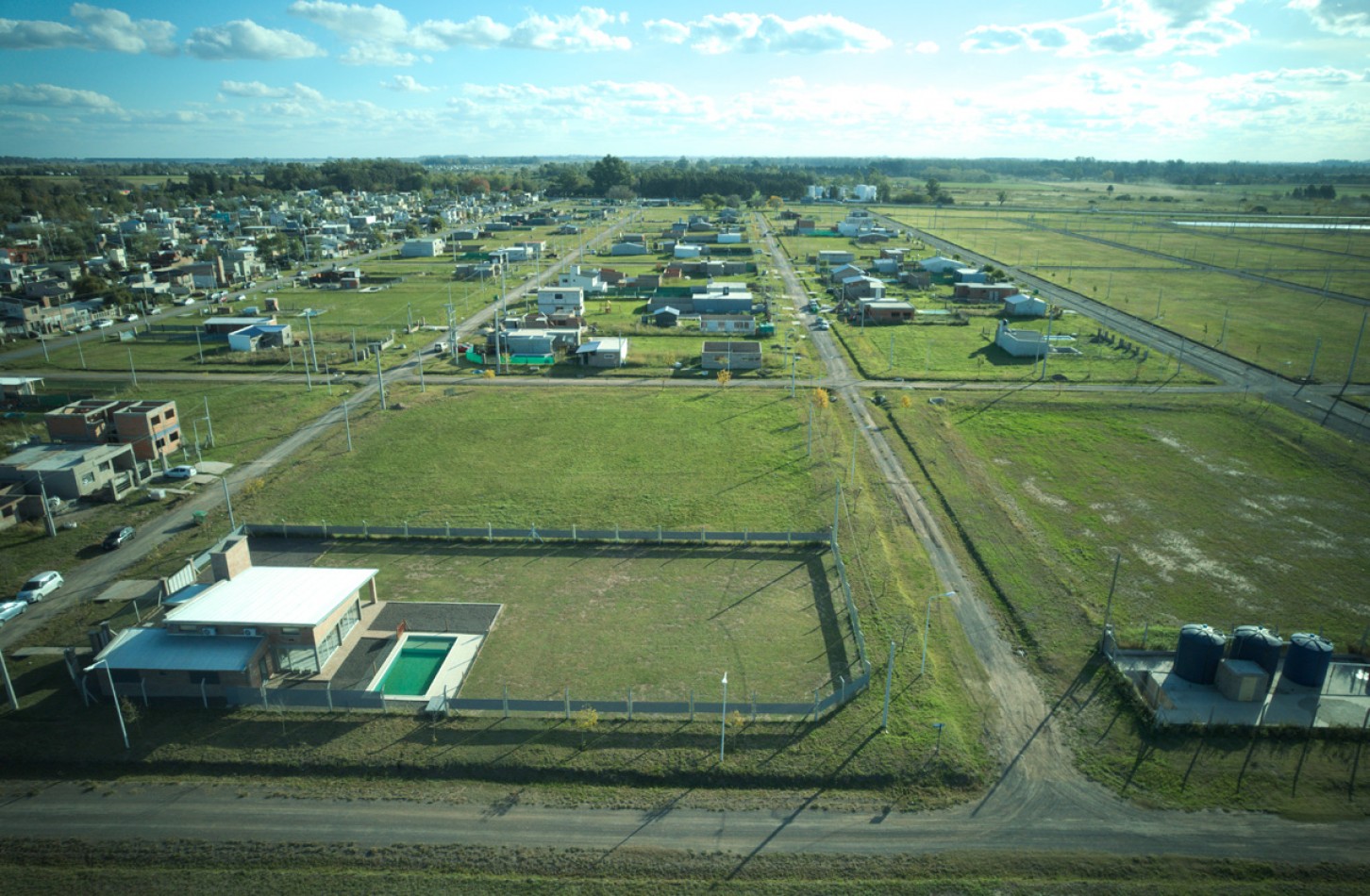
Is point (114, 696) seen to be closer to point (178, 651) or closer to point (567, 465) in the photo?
point (178, 651)

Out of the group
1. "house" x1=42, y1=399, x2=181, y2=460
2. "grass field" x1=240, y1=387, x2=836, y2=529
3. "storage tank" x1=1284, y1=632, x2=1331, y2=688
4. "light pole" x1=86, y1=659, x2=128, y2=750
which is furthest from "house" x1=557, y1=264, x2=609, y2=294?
"storage tank" x1=1284, y1=632, x2=1331, y2=688

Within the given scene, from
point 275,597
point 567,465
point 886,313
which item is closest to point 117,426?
point 275,597

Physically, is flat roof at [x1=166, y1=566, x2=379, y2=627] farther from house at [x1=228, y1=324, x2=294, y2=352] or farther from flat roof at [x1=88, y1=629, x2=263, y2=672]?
house at [x1=228, y1=324, x2=294, y2=352]

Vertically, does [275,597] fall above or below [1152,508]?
above

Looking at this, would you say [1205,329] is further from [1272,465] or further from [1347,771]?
[1347,771]

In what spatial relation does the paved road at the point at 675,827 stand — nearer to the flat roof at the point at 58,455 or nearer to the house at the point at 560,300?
the flat roof at the point at 58,455

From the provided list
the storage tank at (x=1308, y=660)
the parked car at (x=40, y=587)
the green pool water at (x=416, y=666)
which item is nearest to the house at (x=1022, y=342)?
the storage tank at (x=1308, y=660)

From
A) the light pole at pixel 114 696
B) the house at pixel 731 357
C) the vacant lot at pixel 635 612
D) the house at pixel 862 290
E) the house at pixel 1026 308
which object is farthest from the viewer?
the house at pixel 862 290

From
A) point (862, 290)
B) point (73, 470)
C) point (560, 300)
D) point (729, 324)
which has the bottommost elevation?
point (73, 470)
